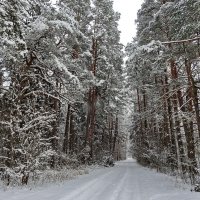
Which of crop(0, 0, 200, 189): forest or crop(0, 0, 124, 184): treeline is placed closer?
Answer: crop(0, 0, 124, 184): treeline

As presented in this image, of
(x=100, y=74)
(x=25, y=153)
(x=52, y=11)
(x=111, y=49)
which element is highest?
(x=111, y=49)

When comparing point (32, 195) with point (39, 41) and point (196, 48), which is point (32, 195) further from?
point (196, 48)

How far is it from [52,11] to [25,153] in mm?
7109

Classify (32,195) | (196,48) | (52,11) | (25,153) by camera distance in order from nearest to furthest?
(32,195) → (25,153) → (196,48) → (52,11)


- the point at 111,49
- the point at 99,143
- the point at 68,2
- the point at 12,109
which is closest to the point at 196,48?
the point at 12,109

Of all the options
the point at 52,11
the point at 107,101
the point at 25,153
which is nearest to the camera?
the point at 25,153

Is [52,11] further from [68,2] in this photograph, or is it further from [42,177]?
[68,2]

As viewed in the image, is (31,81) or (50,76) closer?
(31,81)

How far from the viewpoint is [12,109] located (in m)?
10.7

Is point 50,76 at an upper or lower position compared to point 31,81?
upper

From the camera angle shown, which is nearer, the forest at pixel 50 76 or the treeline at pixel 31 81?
the treeline at pixel 31 81

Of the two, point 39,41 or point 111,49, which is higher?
point 111,49

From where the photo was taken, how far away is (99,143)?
36000mm

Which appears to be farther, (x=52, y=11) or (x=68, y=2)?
(x=68, y=2)
